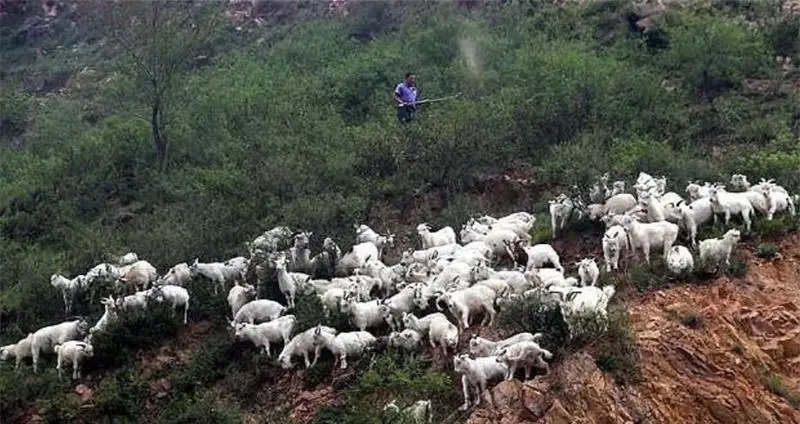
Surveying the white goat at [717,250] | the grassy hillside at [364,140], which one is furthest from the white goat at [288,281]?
the white goat at [717,250]

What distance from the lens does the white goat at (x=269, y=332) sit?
14938 millimetres

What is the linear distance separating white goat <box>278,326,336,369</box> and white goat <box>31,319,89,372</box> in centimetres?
376

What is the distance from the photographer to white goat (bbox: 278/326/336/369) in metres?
14.3

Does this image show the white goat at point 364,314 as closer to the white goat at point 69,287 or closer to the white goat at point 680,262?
the white goat at point 680,262

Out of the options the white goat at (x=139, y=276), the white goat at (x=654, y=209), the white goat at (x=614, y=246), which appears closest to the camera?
the white goat at (x=614, y=246)

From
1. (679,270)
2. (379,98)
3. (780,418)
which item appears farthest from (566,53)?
(780,418)

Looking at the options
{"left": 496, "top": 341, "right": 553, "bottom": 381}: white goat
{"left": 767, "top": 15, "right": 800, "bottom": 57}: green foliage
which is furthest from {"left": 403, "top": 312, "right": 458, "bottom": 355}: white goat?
{"left": 767, "top": 15, "right": 800, "bottom": 57}: green foliage

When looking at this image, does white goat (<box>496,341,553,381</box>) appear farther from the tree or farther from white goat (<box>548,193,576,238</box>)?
the tree

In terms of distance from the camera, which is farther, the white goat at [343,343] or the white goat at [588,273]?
the white goat at [588,273]

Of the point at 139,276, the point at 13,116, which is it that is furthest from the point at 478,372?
the point at 13,116

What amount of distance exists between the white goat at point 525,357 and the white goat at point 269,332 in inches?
146

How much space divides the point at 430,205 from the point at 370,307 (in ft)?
26.8

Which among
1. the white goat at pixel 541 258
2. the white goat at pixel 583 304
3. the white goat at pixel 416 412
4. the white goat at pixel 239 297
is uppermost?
the white goat at pixel 583 304

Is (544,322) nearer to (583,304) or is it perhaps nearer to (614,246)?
(583,304)
